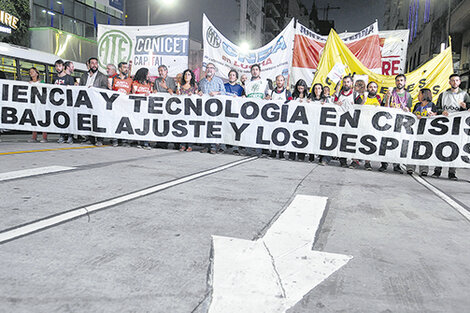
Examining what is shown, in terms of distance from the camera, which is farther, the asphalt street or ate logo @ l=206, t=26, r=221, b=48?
ate logo @ l=206, t=26, r=221, b=48

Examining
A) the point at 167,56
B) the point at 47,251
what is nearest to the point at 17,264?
the point at 47,251

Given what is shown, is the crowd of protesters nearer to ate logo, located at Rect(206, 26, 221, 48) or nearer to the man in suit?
the man in suit

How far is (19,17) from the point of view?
2445 centimetres

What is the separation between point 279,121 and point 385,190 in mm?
3873

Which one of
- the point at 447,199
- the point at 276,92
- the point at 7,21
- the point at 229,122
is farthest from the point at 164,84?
the point at 7,21

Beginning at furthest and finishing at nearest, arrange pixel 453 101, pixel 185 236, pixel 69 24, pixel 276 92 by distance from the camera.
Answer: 1. pixel 69 24
2. pixel 276 92
3. pixel 453 101
4. pixel 185 236

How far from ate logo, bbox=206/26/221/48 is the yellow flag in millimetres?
3357

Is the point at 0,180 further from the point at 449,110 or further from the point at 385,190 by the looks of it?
the point at 449,110

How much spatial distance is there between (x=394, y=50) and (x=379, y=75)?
2.53 metres

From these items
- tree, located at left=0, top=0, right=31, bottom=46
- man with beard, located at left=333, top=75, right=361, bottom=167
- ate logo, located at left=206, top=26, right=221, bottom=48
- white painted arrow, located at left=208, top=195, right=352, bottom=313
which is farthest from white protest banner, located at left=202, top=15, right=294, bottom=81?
tree, located at left=0, top=0, right=31, bottom=46

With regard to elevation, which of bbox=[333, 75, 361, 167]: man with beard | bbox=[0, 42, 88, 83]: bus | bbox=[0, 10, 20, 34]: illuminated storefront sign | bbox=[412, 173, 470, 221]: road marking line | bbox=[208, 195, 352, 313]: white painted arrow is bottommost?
bbox=[412, 173, 470, 221]: road marking line

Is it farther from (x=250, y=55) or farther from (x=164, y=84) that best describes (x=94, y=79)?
(x=250, y=55)

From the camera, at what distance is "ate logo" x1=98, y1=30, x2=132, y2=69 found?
43.5 ft

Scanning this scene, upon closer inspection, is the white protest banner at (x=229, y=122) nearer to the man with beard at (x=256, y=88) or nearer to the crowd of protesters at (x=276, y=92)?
the crowd of protesters at (x=276, y=92)
